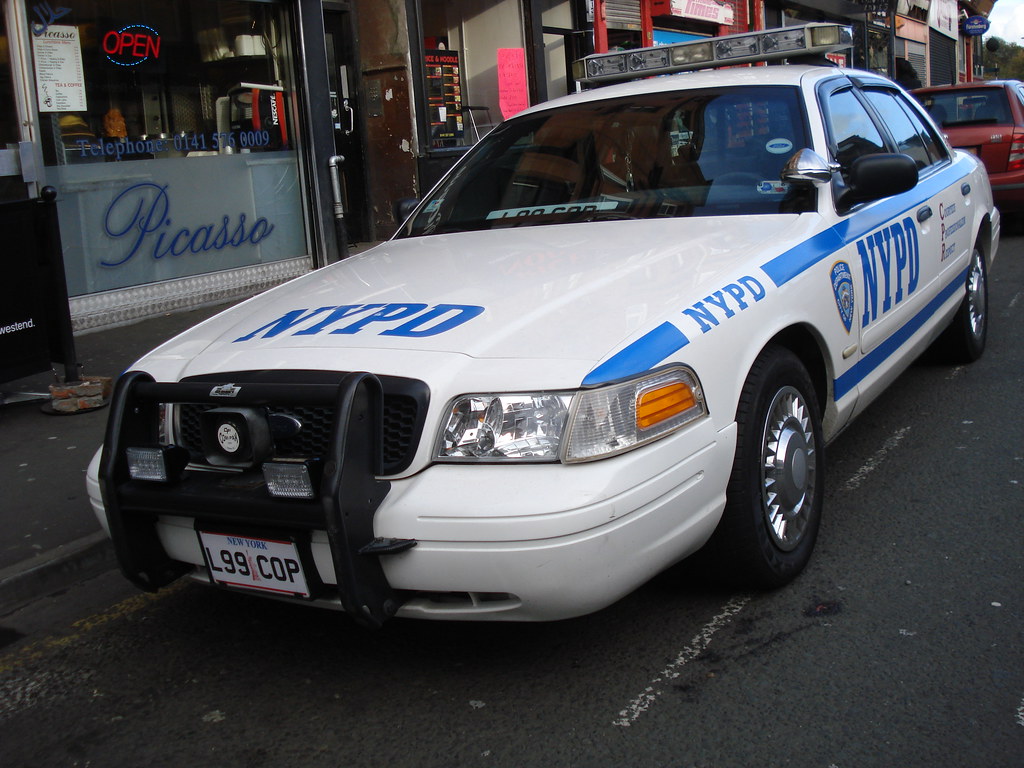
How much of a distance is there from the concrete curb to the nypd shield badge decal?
2817 mm

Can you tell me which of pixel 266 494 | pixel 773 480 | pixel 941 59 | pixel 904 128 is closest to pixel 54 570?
pixel 266 494

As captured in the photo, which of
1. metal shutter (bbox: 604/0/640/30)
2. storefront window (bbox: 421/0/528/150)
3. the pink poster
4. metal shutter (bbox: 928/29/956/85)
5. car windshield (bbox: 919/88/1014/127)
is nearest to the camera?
car windshield (bbox: 919/88/1014/127)

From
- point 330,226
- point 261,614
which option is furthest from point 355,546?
point 330,226

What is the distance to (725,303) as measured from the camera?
330cm

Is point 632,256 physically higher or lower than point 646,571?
higher

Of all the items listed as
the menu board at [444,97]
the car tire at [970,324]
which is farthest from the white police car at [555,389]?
the menu board at [444,97]

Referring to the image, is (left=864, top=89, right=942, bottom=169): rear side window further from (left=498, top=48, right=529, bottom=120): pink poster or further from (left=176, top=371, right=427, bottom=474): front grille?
(left=498, top=48, right=529, bottom=120): pink poster

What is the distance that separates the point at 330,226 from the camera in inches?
415

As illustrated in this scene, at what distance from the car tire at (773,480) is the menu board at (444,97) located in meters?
9.40

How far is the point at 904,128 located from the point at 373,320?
352cm

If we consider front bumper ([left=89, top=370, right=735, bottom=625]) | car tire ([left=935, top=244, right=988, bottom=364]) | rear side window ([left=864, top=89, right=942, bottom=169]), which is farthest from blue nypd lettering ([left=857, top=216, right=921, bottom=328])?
front bumper ([left=89, top=370, right=735, bottom=625])

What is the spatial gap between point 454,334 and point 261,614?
51.1 inches

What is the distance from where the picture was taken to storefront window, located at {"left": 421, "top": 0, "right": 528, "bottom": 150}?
41.9 feet

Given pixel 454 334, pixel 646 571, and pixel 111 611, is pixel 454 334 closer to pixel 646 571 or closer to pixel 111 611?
pixel 646 571
